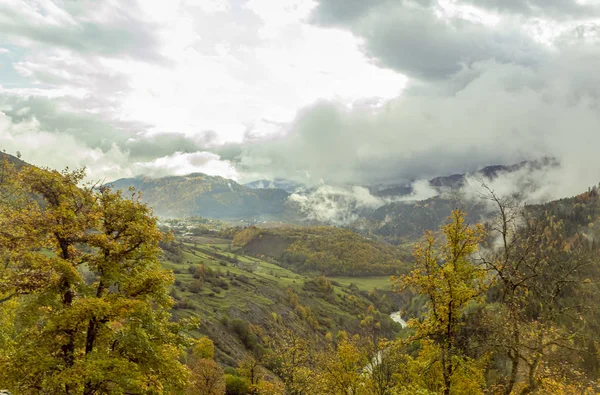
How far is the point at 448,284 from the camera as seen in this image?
2208cm

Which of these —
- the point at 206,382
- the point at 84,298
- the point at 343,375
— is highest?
the point at 84,298

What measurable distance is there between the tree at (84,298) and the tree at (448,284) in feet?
57.4

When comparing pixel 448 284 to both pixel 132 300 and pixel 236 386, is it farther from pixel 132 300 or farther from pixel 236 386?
pixel 236 386

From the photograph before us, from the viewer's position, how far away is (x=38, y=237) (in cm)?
2061

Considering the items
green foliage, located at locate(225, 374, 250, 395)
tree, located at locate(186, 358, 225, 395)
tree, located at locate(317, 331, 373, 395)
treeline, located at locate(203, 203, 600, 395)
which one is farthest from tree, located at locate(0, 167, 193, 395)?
green foliage, located at locate(225, 374, 250, 395)

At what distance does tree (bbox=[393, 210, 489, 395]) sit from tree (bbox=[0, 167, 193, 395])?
17.5m

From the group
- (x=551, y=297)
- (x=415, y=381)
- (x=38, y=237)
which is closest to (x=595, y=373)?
(x=415, y=381)

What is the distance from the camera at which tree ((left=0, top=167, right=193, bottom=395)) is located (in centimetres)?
1870

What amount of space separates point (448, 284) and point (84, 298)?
23.1 m

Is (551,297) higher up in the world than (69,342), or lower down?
higher up

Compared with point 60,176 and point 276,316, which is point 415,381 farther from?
point 276,316

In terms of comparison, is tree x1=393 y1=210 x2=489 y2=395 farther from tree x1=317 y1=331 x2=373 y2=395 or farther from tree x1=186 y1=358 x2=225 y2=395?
tree x1=186 y1=358 x2=225 y2=395

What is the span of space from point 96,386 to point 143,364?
2.66 meters

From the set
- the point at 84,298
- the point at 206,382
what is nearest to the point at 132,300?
the point at 84,298
